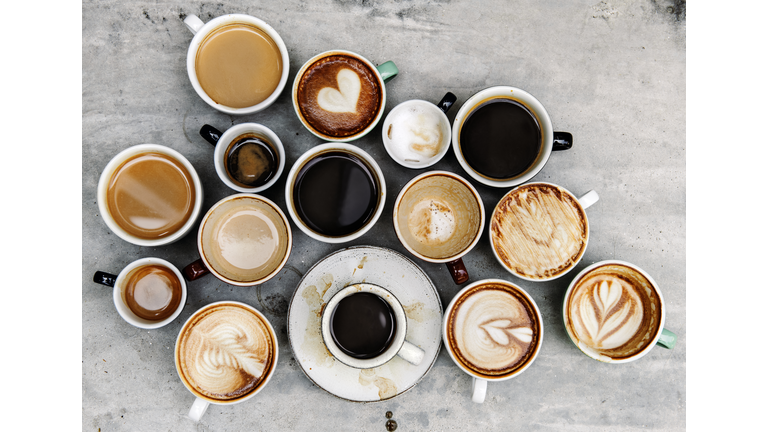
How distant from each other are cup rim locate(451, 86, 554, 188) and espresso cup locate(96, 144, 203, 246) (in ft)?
4.30

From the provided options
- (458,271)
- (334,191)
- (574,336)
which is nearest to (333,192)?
(334,191)

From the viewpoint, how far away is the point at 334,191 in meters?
1.79

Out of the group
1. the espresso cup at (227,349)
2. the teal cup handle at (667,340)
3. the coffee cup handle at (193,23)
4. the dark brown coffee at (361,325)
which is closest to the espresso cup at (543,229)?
the teal cup handle at (667,340)

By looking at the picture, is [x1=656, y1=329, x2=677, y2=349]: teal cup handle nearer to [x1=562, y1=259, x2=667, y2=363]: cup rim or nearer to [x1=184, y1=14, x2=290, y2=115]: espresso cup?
[x1=562, y1=259, x2=667, y2=363]: cup rim

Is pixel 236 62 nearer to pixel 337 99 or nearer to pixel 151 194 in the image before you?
pixel 337 99

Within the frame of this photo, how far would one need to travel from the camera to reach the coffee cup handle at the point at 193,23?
5.85 feet

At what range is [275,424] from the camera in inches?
76.2

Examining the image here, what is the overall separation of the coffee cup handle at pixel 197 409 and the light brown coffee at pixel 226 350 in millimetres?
40

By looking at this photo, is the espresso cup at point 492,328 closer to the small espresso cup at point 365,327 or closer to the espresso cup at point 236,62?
the small espresso cup at point 365,327

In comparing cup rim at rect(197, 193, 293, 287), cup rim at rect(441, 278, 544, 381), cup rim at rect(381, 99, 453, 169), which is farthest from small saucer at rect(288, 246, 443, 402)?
cup rim at rect(381, 99, 453, 169)

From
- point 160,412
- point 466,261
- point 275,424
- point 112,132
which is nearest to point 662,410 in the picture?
point 466,261

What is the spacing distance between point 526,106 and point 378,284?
3.83ft

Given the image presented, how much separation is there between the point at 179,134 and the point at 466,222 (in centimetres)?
158

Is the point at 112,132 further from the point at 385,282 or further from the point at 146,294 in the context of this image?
the point at 385,282
